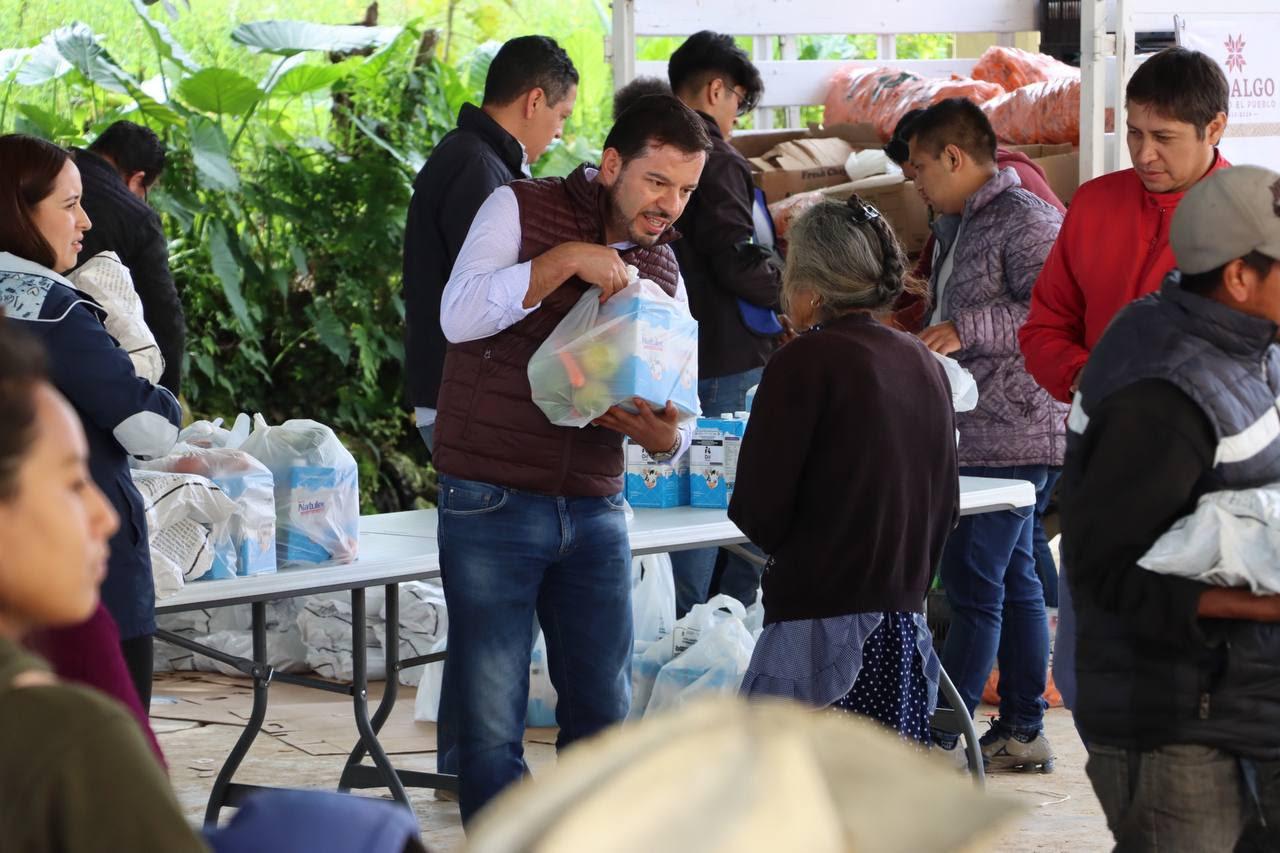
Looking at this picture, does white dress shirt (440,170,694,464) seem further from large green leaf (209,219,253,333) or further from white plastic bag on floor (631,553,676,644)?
large green leaf (209,219,253,333)

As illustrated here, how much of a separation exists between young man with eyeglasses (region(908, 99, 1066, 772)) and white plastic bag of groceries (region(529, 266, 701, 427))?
1626 millimetres

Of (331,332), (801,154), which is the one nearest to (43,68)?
(331,332)

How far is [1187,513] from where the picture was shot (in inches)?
83.7

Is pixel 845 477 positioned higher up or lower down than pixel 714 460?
higher up

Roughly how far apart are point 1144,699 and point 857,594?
0.77 metres

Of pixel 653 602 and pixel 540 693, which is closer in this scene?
pixel 653 602

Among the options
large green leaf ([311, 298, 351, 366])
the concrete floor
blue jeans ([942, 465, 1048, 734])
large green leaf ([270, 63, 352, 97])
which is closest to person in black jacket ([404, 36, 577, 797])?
the concrete floor

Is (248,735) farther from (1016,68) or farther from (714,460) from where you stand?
(1016,68)

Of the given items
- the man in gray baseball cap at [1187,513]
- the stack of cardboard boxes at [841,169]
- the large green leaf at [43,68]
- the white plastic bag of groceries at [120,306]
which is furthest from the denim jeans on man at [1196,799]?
the large green leaf at [43,68]

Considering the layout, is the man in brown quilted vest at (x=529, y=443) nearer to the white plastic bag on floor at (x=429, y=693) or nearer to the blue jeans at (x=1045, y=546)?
the blue jeans at (x=1045, y=546)

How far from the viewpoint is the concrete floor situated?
159 inches

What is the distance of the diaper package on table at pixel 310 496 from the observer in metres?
3.44

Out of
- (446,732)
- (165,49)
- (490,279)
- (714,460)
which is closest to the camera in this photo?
(490,279)

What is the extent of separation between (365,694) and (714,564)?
5.13 ft
